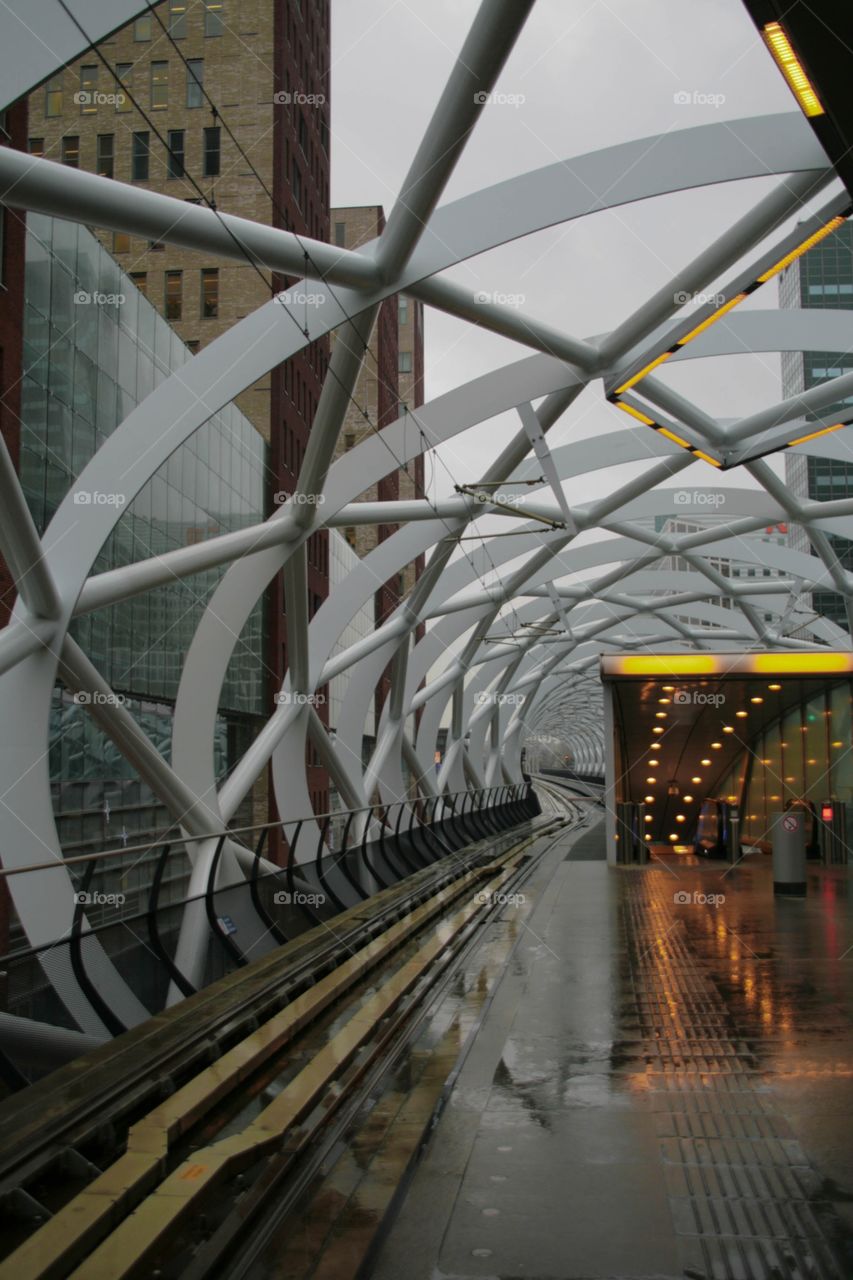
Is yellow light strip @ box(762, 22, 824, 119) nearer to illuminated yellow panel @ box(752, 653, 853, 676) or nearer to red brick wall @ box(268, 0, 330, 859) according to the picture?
A: illuminated yellow panel @ box(752, 653, 853, 676)

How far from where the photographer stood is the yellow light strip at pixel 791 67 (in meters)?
4.94

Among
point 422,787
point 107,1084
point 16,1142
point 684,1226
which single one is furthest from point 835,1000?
point 422,787

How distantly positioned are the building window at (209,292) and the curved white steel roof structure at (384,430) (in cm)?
1254

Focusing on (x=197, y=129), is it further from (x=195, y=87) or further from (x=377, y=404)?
(x=377, y=404)

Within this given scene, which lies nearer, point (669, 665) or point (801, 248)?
point (801, 248)

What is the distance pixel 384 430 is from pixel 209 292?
19735 millimetres

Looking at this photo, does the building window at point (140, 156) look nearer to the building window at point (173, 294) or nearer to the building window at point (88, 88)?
the building window at point (88, 88)

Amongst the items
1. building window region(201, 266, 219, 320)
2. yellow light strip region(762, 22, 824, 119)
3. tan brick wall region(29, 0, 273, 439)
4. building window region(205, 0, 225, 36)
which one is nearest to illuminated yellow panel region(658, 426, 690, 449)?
yellow light strip region(762, 22, 824, 119)

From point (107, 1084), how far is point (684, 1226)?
2759 millimetres

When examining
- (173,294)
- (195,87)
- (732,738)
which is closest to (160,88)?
(195,87)

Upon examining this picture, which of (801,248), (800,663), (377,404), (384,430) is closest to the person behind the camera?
(801,248)

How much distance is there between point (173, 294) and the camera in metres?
38.0

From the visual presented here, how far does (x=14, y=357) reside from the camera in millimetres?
19359

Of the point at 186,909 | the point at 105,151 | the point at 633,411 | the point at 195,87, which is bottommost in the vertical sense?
the point at 186,909
